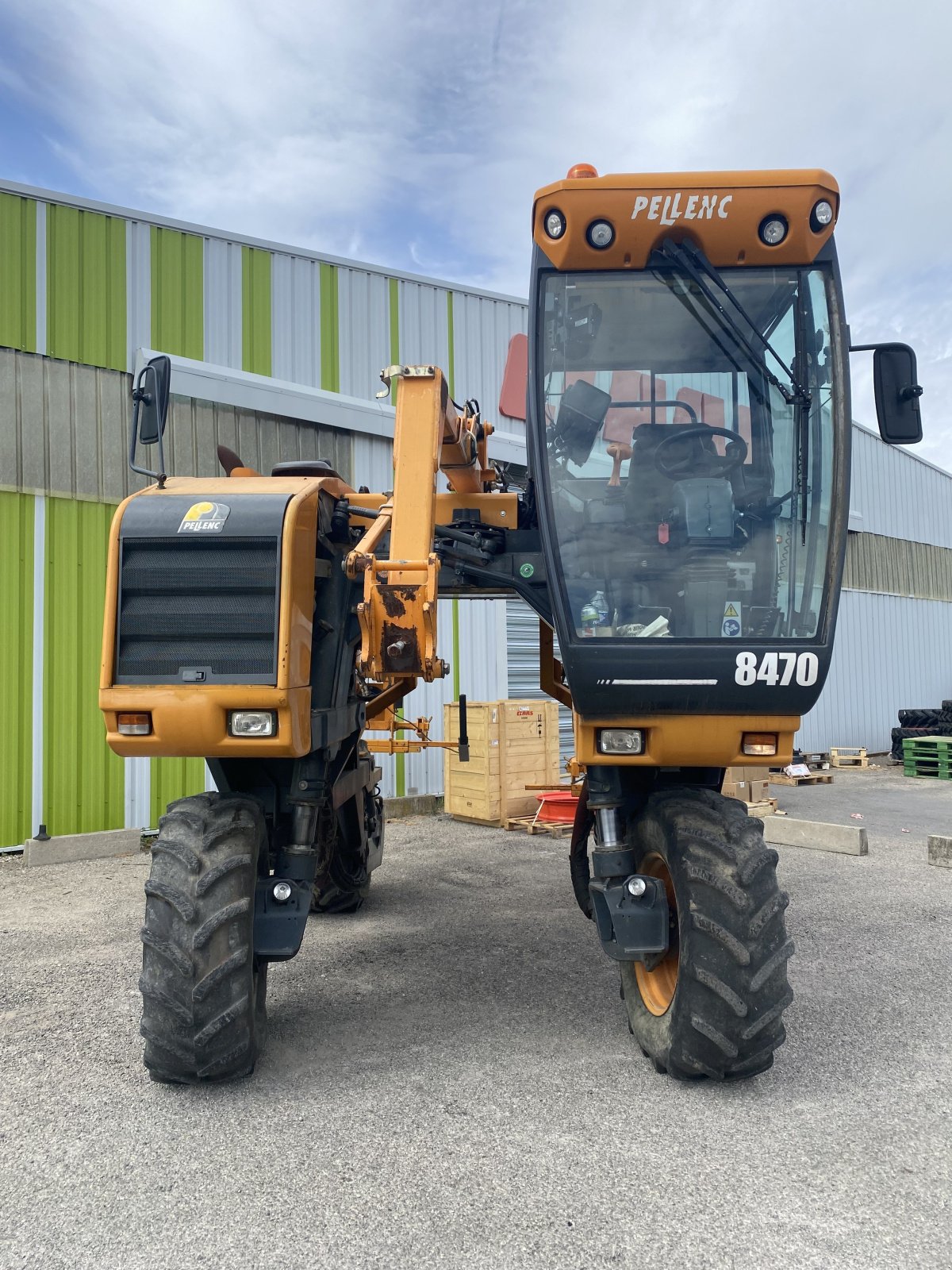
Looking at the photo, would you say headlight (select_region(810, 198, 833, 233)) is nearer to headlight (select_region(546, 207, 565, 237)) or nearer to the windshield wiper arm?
the windshield wiper arm

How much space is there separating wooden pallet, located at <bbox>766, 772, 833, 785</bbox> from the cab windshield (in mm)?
12153

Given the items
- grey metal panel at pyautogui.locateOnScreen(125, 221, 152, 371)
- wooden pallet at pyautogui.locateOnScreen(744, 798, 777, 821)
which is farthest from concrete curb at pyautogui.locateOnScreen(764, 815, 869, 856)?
grey metal panel at pyautogui.locateOnScreen(125, 221, 152, 371)

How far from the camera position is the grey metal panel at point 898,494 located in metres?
21.3

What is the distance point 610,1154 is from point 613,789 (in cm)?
150

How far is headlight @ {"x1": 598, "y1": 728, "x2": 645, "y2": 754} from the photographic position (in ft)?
13.0

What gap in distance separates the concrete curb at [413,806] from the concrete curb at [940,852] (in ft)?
19.3

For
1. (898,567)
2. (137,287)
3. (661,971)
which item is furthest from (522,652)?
(898,567)

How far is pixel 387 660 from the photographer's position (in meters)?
4.04

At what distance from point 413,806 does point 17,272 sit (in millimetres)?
7485

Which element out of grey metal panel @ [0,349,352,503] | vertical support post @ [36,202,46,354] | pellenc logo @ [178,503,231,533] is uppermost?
vertical support post @ [36,202,46,354]

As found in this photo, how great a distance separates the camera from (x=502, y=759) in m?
11.2

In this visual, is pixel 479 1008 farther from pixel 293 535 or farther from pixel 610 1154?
pixel 293 535

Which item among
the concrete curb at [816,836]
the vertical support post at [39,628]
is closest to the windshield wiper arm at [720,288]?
the concrete curb at [816,836]

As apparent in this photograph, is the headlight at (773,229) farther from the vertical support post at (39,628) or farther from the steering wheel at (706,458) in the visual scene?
the vertical support post at (39,628)
